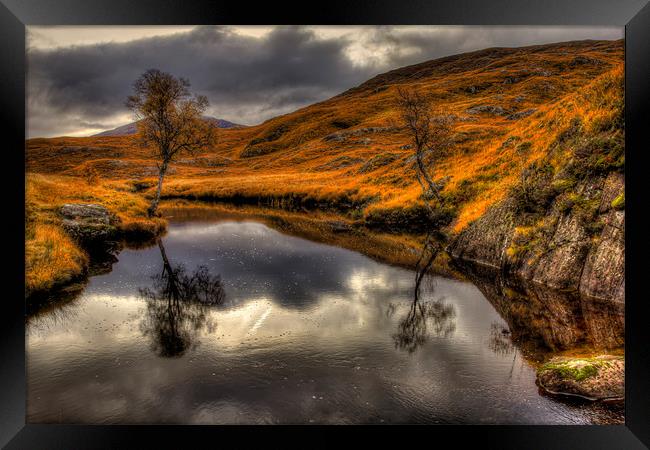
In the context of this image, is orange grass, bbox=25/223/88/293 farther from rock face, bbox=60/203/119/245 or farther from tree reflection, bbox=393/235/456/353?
tree reflection, bbox=393/235/456/353

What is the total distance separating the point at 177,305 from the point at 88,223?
1505 cm

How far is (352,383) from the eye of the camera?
11.1m

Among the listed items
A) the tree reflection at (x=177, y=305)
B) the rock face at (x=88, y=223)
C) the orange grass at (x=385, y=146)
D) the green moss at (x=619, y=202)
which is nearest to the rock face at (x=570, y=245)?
the green moss at (x=619, y=202)

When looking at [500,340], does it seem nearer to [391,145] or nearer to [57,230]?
[57,230]

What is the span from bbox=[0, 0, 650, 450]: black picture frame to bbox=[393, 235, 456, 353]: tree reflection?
491 centimetres

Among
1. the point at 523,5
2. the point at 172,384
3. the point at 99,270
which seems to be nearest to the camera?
the point at 523,5

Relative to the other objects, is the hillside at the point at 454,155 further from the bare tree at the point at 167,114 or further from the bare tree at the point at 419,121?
the bare tree at the point at 167,114

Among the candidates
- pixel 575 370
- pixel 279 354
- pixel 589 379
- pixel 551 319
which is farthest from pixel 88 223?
pixel 589 379

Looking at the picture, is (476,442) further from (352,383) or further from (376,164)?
(376,164)

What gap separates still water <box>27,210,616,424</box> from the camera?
998 centimetres

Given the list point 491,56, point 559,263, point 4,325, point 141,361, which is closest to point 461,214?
point 559,263

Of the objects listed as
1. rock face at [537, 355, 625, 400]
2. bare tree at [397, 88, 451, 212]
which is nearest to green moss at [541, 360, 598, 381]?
rock face at [537, 355, 625, 400]

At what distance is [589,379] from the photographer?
33.3 feet

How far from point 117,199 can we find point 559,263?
3428 cm
